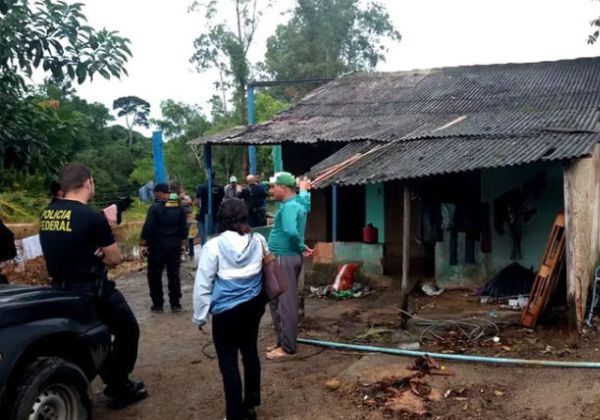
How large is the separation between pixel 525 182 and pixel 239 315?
552 cm

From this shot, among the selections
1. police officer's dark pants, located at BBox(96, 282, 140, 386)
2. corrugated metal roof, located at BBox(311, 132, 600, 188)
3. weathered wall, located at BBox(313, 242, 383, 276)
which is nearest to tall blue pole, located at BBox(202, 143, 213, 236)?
weathered wall, located at BBox(313, 242, 383, 276)

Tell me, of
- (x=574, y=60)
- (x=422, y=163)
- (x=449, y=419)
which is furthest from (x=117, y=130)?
(x=449, y=419)

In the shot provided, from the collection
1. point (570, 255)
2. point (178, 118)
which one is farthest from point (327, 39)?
point (570, 255)

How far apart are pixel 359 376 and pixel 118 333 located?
2.13 metres

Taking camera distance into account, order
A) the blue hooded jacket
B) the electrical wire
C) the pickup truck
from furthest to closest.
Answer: the electrical wire, the blue hooded jacket, the pickup truck

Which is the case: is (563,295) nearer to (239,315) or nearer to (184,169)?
(239,315)

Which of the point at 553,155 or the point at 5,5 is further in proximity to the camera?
the point at 553,155

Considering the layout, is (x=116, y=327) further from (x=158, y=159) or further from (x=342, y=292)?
(x=158, y=159)

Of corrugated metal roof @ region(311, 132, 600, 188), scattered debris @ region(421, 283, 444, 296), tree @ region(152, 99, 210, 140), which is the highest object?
tree @ region(152, 99, 210, 140)

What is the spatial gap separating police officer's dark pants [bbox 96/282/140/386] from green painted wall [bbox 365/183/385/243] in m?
6.02

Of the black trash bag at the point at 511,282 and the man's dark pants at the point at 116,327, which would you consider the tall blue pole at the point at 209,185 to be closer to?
the black trash bag at the point at 511,282

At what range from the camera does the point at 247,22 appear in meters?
27.5

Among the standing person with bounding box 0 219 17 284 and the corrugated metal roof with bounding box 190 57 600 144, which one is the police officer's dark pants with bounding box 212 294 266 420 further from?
the corrugated metal roof with bounding box 190 57 600 144

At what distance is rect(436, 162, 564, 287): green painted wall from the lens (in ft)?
27.0
